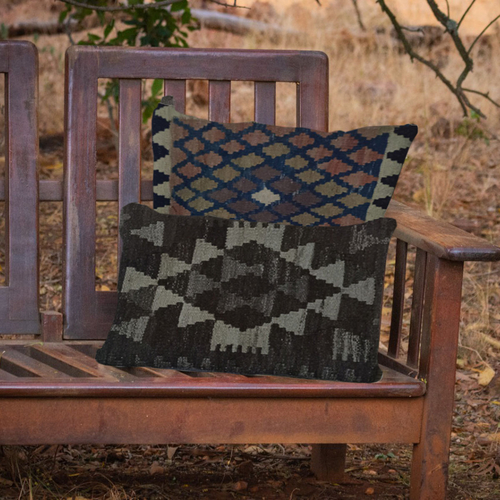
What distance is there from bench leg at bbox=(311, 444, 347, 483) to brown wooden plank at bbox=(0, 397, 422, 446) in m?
0.53

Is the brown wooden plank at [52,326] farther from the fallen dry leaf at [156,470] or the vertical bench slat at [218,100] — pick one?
the vertical bench slat at [218,100]

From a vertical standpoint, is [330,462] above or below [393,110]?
below

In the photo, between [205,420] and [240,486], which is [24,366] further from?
[240,486]

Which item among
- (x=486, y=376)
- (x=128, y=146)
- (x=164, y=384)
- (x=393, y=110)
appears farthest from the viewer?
(x=393, y=110)

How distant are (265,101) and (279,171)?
28cm

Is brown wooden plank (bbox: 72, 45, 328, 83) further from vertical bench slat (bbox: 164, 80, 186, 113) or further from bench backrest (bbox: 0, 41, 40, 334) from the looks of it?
bench backrest (bbox: 0, 41, 40, 334)

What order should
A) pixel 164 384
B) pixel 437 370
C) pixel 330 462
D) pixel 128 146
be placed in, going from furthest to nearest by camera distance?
pixel 330 462 < pixel 128 146 < pixel 437 370 < pixel 164 384

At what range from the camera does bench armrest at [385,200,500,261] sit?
1726 mm

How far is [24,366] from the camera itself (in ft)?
6.17

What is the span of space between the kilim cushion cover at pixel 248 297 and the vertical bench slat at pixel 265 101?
0.43 m

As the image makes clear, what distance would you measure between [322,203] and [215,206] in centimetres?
27

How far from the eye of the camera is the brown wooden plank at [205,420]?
172cm

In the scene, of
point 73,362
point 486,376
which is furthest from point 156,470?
point 486,376

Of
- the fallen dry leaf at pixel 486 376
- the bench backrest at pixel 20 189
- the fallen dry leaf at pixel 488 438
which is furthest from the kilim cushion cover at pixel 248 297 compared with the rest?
the fallen dry leaf at pixel 486 376
